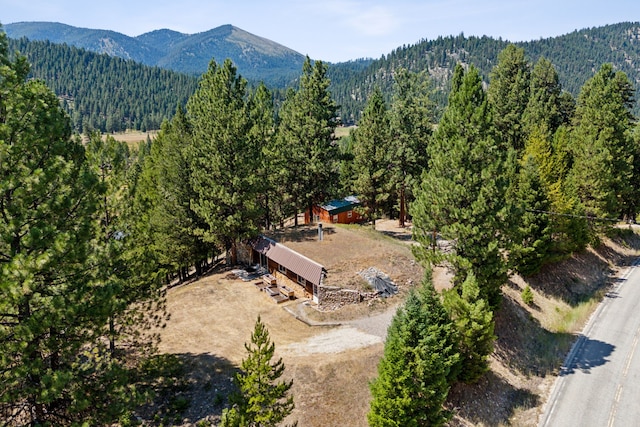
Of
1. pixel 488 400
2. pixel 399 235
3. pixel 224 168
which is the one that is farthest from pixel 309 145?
pixel 488 400

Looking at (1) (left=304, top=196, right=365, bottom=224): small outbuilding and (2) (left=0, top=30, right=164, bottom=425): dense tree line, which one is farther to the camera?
(1) (left=304, top=196, right=365, bottom=224): small outbuilding

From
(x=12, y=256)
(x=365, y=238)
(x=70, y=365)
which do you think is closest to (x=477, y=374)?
(x=365, y=238)

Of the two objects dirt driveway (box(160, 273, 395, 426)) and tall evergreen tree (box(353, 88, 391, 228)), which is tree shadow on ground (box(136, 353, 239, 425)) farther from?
tall evergreen tree (box(353, 88, 391, 228))

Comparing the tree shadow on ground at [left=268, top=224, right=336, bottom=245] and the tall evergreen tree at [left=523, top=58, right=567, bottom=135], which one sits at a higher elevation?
the tall evergreen tree at [left=523, top=58, right=567, bottom=135]

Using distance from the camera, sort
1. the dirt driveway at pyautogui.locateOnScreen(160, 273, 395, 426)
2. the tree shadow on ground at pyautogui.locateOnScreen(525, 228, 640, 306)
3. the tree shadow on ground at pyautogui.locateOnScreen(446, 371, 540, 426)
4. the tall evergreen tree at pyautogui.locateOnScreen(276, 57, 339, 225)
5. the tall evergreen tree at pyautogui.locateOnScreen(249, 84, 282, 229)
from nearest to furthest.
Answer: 1. the dirt driveway at pyautogui.locateOnScreen(160, 273, 395, 426)
2. the tree shadow on ground at pyautogui.locateOnScreen(446, 371, 540, 426)
3. the tree shadow on ground at pyautogui.locateOnScreen(525, 228, 640, 306)
4. the tall evergreen tree at pyautogui.locateOnScreen(249, 84, 282, 229)
5. the tall evergreen tree at pyautogui.locateOnScreen(276, 57, 339, 225)

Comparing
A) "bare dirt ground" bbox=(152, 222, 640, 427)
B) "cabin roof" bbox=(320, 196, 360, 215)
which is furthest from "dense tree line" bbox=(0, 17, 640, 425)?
"cabin roof" bbox=(320, 196, 360, 215)

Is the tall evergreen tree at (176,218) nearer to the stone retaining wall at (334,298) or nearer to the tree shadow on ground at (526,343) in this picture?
the stone retaining wall at (334,298)
